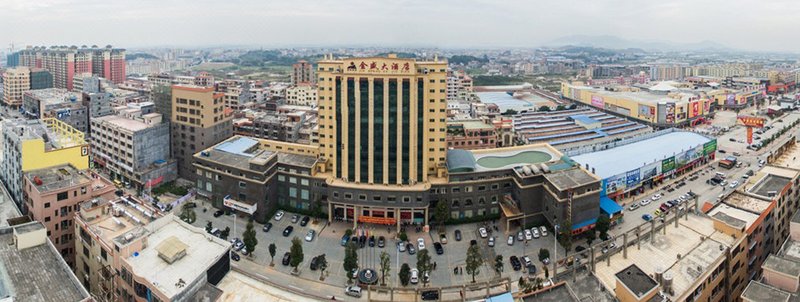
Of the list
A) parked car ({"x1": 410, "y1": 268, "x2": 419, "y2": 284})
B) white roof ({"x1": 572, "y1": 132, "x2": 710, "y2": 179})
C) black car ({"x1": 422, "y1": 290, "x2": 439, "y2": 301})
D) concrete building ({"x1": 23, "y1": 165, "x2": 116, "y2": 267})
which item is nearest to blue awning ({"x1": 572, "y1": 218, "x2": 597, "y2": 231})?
white roof ({"x1": 572, "y1": 132, "x2": 710, "y2": 179})

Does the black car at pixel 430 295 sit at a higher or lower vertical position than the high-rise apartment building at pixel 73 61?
lower

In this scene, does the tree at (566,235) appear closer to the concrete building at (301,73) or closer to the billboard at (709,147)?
the billboard at (709,147)

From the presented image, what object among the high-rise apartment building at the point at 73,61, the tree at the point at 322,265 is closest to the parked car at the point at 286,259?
the tree at the point at 322,265

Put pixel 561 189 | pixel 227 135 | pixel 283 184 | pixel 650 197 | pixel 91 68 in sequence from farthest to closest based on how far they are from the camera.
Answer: pixel 91 68, pixel 227 135, pixel 650 197, pixel 283 184, pixel 561 189

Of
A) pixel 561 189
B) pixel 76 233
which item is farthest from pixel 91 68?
pixel 561 189

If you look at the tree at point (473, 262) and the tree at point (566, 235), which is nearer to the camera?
the tree at point (473, 262)

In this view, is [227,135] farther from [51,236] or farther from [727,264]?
[727,264]

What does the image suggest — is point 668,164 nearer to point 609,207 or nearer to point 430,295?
point 609,207
